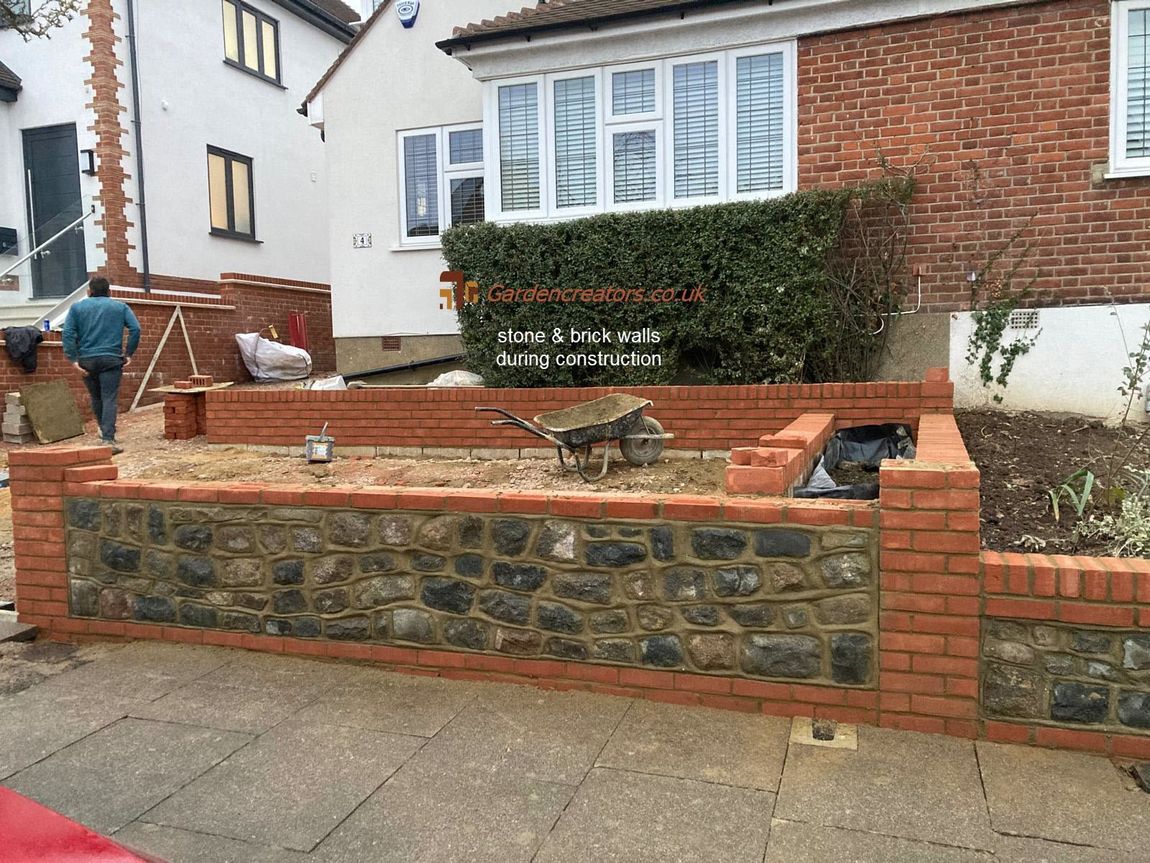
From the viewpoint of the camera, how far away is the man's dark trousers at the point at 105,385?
885 cm

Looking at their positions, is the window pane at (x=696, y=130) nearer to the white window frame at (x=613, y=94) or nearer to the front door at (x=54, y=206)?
the white window frame at (x=613, y=94)

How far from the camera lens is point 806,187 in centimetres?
853

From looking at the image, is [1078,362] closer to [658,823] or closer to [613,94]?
[613,94]

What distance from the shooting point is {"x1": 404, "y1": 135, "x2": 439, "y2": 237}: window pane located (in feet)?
36.3

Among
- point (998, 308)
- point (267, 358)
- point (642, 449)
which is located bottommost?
point (642, 449)

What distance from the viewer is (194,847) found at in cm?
258

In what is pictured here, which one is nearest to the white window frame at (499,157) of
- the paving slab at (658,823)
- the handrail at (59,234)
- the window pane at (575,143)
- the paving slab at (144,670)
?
the window pane at (575,143)

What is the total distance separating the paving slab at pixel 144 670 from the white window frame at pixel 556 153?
21.3ft

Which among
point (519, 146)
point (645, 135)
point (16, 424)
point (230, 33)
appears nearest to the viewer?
point (645, 135)

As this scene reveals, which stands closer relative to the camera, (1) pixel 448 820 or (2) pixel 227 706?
(1) pixel 448 820

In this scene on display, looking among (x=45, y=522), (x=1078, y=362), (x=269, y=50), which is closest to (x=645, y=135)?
(x=1078, y=362)

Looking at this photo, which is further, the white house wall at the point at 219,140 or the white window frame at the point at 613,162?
the white house wall at the point at 219,140

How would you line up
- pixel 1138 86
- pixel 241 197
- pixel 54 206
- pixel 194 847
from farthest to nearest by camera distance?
pixel 241 197 → pixel 54 206 → pixel 1138 86 → pixel 194 847

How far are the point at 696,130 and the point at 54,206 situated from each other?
40.1 feet
